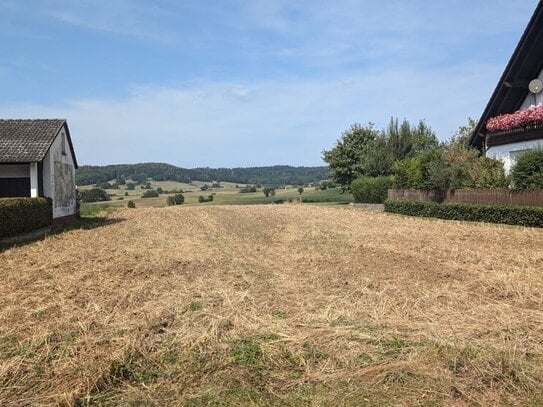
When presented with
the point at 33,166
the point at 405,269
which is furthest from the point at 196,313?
the point at 33,166

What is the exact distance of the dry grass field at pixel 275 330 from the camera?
4.24 meters

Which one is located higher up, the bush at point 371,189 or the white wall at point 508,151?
the white wall at point 508,151

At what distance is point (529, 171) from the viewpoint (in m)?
19.9

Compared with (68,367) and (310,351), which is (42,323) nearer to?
(68,367)

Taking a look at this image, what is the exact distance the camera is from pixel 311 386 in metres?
4.34

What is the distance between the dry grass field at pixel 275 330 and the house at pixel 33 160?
30.4 feet

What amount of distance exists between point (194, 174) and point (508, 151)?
81.0m

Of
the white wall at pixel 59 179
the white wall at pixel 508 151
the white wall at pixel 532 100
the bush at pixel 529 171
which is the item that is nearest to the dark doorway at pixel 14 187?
the white wall at pixel 59 179

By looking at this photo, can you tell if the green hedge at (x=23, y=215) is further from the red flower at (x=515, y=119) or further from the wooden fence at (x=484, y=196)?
the red flower at (x=515, y=119)

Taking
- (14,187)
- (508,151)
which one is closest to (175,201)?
(14,187)

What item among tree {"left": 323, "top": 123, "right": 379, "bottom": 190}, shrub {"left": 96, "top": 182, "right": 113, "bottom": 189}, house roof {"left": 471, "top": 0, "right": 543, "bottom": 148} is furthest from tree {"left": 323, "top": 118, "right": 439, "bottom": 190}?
shrub {"left": 96, "top": 182, "right": 113, "bottom": 189}

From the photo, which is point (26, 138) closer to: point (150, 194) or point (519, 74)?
point (519, 74)

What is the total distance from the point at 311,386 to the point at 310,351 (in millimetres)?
832

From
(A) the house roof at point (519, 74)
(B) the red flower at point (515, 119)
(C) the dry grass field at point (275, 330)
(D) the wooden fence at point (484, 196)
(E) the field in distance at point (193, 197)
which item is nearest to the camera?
(C) the dry grass field at point (275, 330)
